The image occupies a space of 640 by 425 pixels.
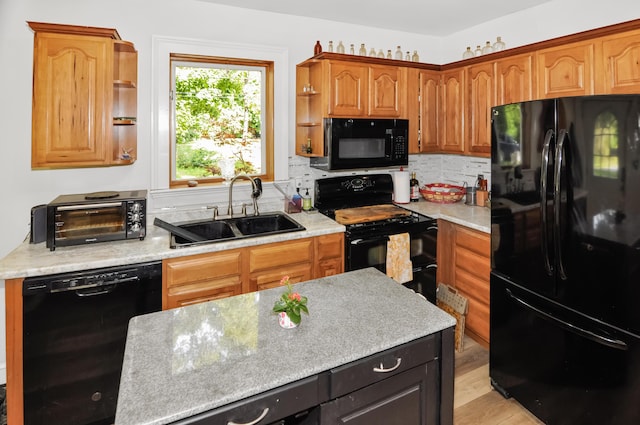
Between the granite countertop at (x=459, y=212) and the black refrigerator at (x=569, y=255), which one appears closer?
the black refrigerator at (x=569, y=255)

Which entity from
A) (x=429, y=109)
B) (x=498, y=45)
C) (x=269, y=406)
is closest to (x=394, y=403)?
(x=269, y=406)

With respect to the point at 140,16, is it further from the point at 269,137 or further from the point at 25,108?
the point at 269,137

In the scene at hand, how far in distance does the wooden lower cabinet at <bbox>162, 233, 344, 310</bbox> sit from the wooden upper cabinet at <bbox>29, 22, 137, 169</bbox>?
34.4 inches

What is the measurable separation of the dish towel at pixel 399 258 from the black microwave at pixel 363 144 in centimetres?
69

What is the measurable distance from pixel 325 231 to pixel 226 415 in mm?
1771

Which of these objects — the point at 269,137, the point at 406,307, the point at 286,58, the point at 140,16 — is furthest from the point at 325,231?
the point at 140,16

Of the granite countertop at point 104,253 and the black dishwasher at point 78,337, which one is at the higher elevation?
the granite countertop at point 104,253

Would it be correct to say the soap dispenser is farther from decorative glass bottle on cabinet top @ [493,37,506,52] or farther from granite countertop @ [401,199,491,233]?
A: decorative glass bottle on cabinet top @ [493,37,506,52]

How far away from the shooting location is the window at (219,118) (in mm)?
2928

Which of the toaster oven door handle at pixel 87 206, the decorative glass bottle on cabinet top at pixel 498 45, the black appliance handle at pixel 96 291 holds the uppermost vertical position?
the decorative glass bottle on cabinet top at pixel 498 45

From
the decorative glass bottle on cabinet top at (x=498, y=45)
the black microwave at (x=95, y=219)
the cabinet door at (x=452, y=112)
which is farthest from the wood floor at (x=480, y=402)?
the decorative glass bottle on cabinet top at (x=498, y=45)

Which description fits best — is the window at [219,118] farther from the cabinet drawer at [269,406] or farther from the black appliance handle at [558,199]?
the cabinet drawer at [269,406]

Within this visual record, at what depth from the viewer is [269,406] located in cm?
103

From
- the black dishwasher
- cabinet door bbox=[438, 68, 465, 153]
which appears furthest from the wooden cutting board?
the black dishwasher
